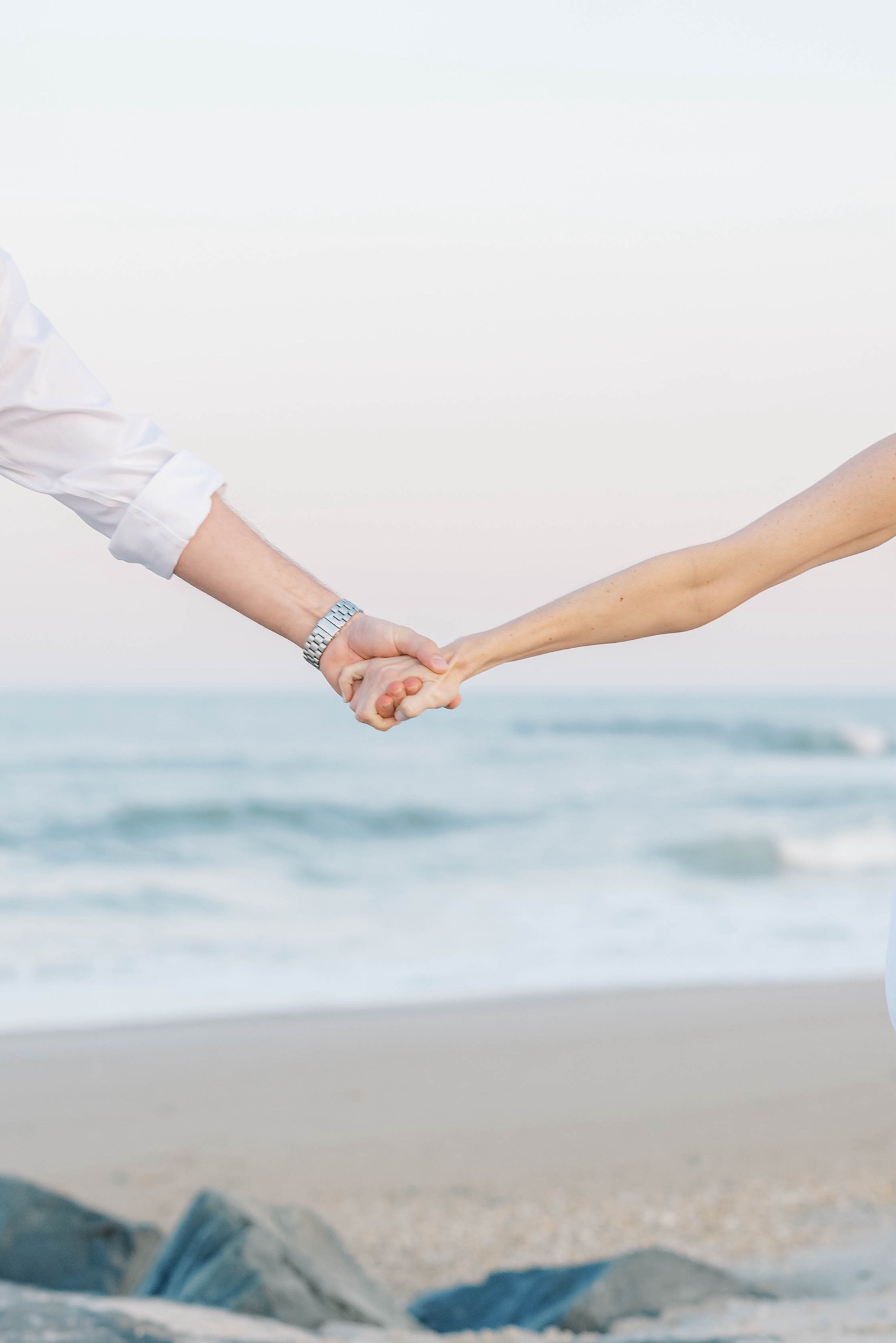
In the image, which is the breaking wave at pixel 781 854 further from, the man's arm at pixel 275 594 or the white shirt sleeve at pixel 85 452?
the white shirt sleeve at pixel 85 452

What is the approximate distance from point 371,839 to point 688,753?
13906 millimetres

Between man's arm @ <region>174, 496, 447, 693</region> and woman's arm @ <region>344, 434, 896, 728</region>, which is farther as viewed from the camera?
man's arm @ <region>174, 496, 447, 693</region>

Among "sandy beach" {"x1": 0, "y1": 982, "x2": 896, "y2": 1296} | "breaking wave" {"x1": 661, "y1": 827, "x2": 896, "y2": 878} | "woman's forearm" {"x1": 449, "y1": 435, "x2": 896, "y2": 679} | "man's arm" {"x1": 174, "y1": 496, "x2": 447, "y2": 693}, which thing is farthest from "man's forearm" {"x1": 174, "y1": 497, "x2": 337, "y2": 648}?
"breaking wave" {"x1": 661, "y1": 827, "x2": 896, "y2": 878}

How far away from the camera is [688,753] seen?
29.1 m

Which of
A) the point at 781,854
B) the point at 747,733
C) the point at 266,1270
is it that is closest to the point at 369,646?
the point at 266,1270

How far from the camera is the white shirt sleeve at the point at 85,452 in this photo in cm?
233

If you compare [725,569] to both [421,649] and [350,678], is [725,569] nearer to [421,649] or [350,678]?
[421,649]

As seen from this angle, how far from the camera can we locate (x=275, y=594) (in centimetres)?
275

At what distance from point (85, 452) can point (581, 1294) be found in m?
2.70

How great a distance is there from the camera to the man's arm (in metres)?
2.61

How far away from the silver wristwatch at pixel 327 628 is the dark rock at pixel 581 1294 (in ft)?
6.72

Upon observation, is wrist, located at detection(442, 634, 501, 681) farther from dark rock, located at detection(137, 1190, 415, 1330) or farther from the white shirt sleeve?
dark rock, located at detection(137, 1190, 415, 1330)

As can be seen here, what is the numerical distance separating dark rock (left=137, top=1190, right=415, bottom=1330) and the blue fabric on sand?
131 millimetres

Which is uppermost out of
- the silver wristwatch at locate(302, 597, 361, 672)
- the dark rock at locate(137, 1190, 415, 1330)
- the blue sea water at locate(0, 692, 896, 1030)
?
the silver wristwatch at locate(302, 597, 361, 672)
